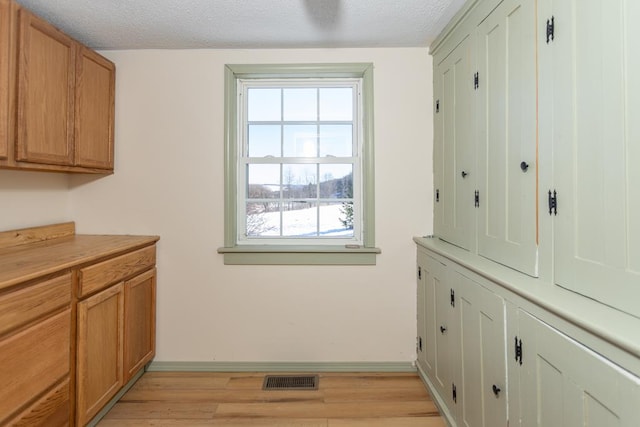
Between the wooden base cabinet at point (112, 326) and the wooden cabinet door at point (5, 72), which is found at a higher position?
the wooden cabinet door at point (5, 72)

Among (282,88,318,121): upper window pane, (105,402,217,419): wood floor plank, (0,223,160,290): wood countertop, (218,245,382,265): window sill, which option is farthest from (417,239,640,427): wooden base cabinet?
(0,223,160,290): wood countertop

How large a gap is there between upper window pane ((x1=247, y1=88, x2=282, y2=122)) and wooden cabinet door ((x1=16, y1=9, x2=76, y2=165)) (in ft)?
3.58

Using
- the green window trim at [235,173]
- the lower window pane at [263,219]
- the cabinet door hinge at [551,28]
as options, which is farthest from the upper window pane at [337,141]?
the cabinet door hinge at [551,28]

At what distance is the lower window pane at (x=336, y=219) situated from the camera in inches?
104

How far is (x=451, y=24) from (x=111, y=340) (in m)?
2.69

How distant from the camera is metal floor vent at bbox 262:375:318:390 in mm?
2332

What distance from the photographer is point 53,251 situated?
6.28 feet

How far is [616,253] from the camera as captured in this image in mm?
993

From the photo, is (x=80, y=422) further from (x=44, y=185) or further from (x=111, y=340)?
(x=44, y=185)

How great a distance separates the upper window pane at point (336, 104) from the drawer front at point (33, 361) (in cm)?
197

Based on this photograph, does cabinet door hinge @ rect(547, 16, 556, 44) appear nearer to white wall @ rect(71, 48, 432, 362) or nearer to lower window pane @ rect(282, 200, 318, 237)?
white wall @ rect(71, 48, 432, 362)

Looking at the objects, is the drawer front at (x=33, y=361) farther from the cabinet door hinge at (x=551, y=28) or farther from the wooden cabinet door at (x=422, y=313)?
the cabinet door hinge at (x=551, y=28)

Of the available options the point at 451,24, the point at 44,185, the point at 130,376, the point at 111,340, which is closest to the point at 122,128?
the point at 44,185

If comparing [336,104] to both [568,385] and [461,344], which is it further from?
[568,385]
